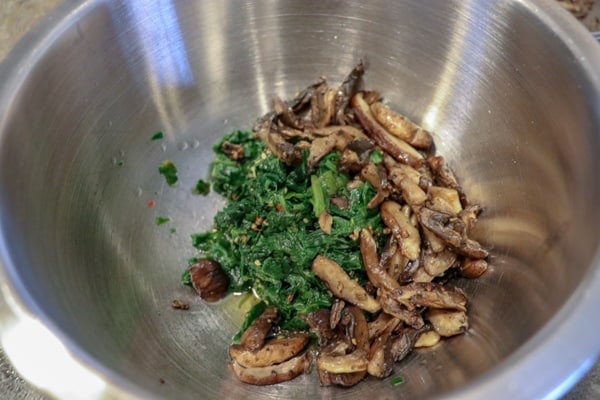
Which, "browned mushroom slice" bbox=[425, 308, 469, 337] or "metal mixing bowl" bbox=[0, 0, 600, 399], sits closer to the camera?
"metal mixing bowl" bbox=[0, 0, 600, 399]

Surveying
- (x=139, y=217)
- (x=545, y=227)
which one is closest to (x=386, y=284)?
(x=545, y=227)

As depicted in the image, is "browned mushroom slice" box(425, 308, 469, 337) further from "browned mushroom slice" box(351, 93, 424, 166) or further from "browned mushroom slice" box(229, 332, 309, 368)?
"browned mushroom slice" box(351, 93, 424, 166)

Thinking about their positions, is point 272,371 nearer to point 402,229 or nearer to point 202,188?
point 402,229

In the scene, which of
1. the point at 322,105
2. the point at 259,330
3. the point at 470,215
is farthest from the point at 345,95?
the point at 259,330

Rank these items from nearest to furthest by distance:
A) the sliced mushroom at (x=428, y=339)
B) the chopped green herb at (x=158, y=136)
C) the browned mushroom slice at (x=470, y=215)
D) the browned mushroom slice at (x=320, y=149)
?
the sliced mushroom at (x=428, y=339), the browned mushroom slice at (x=470, y=215), the browned mushroom slice at (x=320, y=149), the chopped green herb at (x=158, y=136)

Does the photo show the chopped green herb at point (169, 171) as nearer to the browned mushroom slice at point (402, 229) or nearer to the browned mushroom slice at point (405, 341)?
the browned mushroom slice at point (402, 229)

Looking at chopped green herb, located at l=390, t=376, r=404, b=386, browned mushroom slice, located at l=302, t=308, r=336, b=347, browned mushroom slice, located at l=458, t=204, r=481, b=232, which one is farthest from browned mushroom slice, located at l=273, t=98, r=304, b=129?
chopped green herb, located at l=390, t=376, r=404, b=386

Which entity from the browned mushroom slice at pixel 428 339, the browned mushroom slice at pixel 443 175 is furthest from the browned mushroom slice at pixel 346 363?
the browned mushroom slice at pixel 443 175
